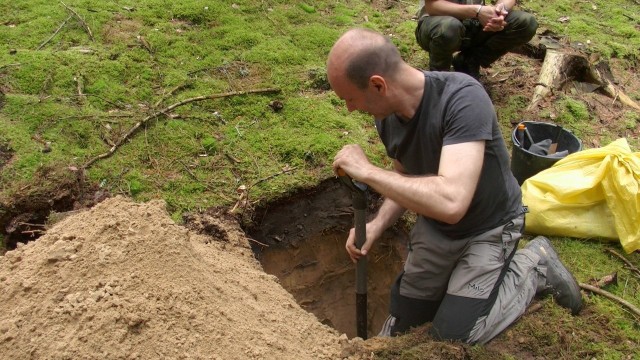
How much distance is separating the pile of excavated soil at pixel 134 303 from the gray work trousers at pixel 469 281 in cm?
57

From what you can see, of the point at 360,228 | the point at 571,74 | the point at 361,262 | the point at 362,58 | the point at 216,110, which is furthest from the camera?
the point at 571,74

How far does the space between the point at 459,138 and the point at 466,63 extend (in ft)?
10.1

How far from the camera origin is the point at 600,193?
376 cm

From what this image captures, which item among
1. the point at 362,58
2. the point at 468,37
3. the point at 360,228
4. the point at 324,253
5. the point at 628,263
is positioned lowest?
the point at 324,253

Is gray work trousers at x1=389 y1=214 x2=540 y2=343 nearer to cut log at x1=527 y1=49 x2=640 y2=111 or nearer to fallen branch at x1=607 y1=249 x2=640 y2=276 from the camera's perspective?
fallen branch at x1=607 y1=249 x2=640 y2=276

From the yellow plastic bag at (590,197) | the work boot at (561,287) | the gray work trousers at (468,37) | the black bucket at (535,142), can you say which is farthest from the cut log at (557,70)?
the work boot at (561,287)

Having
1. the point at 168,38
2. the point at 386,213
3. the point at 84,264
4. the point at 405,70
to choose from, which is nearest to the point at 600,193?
the point at 386,213

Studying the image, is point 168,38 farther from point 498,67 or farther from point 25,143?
point 498,67

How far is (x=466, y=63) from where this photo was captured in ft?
17.6

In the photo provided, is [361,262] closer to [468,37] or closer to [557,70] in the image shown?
[468,37]

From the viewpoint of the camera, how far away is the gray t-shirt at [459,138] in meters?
2.56

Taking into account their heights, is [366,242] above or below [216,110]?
above

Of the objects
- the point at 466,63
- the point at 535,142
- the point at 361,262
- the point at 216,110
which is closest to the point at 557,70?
the point at 466,63

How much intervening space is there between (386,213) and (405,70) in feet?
3.01
